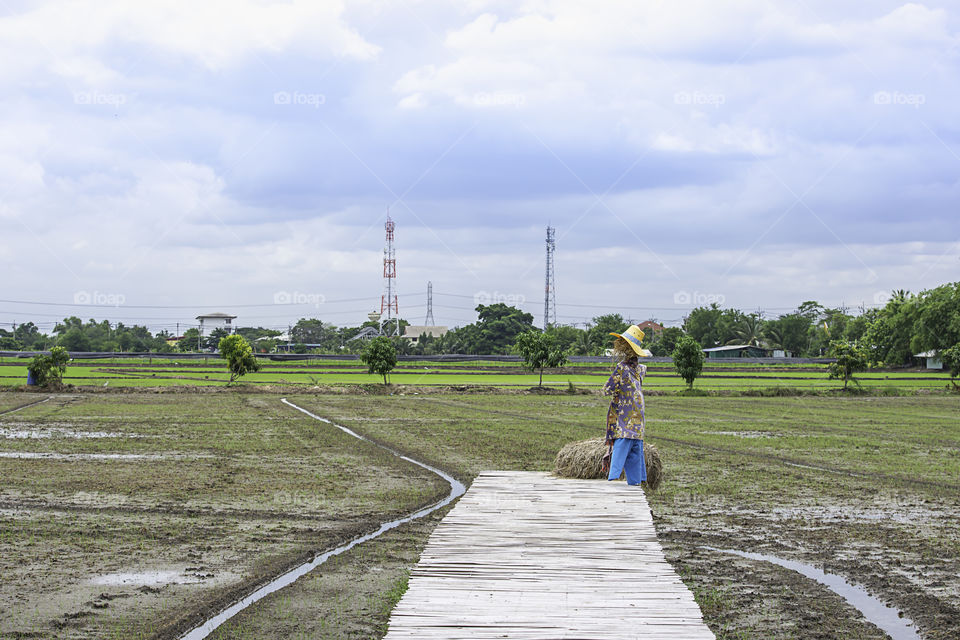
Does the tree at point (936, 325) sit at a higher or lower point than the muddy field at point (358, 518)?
higher

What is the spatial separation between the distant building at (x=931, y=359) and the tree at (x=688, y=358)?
40420mm

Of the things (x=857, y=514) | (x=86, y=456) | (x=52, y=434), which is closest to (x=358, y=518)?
(x=857, y=514)

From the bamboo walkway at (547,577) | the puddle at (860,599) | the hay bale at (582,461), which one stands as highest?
the hay bale at (582,461)

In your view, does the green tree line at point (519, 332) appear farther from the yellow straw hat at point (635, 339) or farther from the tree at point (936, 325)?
the yellow straw hat at point (635, 339)

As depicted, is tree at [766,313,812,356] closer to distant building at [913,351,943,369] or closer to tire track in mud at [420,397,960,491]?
distant building at [913,351,943,369]

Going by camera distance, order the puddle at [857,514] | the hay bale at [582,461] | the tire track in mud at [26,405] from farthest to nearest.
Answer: the tire track in mud at [26,405], the puddle at [857,514], the hay bale at [582,461]

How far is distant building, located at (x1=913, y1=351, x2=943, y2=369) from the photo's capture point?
251ft

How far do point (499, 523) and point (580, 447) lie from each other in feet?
10.2

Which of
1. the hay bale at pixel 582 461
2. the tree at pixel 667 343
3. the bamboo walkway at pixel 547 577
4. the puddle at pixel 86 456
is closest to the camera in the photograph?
the bamboo walkway at pixel 547 577

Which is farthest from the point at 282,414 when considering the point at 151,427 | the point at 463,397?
the point at 463,397

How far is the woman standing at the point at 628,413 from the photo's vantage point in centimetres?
989

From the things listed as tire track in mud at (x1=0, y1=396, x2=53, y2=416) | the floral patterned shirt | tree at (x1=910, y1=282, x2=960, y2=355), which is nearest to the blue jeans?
the floral patterned shirt

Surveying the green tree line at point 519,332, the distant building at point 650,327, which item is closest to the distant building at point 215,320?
the green tree line at point 519,332

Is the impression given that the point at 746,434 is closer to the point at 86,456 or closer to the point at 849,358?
the point at 86,456
